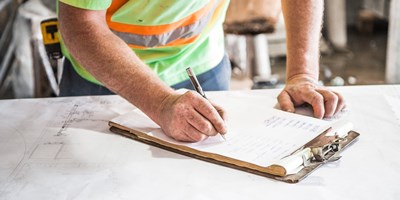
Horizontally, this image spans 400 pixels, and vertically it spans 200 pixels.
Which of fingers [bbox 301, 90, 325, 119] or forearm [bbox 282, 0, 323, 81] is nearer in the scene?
fingers [bbox 301, 90, 325, 119]

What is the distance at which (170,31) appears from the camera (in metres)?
1.47

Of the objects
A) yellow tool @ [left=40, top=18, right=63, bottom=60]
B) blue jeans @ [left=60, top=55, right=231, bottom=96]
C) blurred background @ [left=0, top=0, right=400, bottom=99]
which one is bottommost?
blurred background @ [left=0, top=0, right=400, bottom=99]

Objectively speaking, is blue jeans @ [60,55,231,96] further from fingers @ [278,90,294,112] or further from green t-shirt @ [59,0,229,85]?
fingers @ [278,90,294,112]

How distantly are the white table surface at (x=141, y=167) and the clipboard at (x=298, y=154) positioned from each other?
1 centimetres

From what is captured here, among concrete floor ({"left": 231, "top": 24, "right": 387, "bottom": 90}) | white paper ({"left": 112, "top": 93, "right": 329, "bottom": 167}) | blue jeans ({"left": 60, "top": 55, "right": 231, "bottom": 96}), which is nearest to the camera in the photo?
white paper ({"left": 112, "top": 93, "right": 329, "bottom": 167})

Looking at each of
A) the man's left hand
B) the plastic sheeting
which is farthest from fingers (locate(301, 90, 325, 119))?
the plastic sheeting

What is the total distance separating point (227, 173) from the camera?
1027 millimetres

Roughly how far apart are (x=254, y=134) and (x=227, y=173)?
A: 0.15m

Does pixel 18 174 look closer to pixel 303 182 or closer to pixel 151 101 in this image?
pixel 151 101

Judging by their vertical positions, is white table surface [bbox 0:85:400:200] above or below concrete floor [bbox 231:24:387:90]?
above

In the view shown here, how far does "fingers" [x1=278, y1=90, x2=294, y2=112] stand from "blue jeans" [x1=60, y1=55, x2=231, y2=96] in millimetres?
339

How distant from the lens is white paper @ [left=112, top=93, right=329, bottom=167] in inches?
42.2

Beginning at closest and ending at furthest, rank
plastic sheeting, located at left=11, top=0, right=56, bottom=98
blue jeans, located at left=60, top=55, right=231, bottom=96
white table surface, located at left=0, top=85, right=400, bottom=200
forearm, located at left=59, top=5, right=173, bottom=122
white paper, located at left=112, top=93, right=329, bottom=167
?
white table surface, located at left=0, top=85, right=400, bottom=200
white paper, located at left=112, top=93, right=329, bottom=167
forearm, located at left=59, top=5, right=173, bottom=122
blue jeans, located at left=60, top=55, right=231, bottom=96
plastic sheeting, located at left=11, top=0, right=56, bottom=98

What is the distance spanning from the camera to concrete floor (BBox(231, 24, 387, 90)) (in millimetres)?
4195
